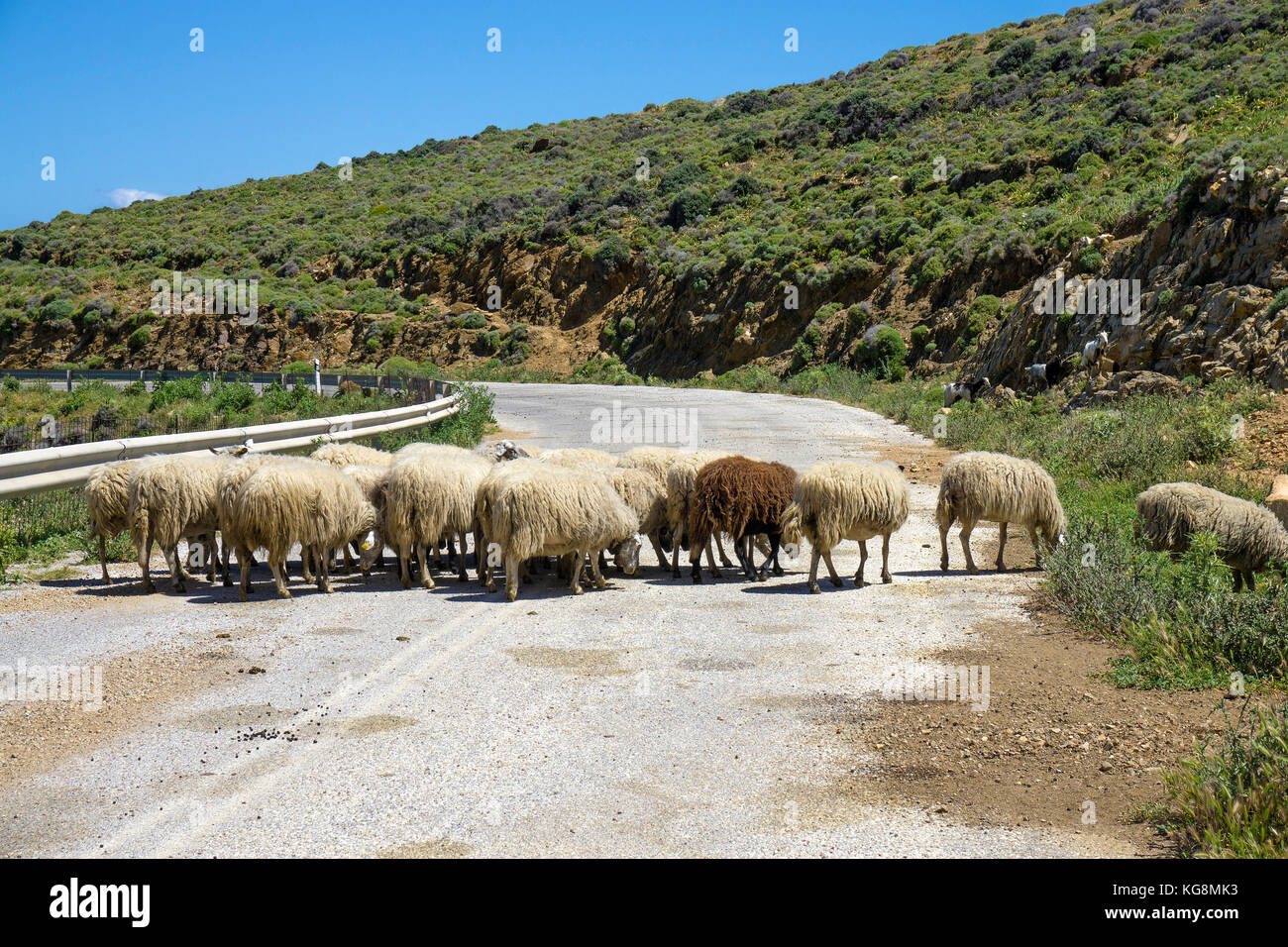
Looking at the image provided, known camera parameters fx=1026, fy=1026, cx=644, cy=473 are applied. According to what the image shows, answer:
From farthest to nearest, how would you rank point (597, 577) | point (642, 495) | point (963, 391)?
1. point (963, 391)
2. point (642, 495)
3. point (597, 577)

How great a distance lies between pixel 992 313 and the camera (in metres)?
36.8

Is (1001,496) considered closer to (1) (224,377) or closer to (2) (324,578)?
(2) (324,578)

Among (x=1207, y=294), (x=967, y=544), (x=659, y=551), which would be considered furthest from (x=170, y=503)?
(x=1207, y=294)

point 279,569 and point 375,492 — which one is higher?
point 375,492

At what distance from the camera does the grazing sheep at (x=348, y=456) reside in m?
11.7

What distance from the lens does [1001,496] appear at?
10.2 m

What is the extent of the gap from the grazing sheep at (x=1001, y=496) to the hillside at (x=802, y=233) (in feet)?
31.5

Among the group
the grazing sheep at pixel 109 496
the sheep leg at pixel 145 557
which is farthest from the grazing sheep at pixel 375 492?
the grazing sheep at pixel 109 496

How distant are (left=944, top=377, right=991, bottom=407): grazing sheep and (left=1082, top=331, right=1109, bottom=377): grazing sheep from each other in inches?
158

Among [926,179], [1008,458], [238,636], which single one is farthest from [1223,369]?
[926,179]

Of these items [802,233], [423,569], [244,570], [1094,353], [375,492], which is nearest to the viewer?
[244,570]

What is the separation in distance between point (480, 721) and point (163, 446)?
763 cm

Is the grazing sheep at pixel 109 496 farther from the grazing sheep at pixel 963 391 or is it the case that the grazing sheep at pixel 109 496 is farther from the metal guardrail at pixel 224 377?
the grazing sheep at pixel 963 391

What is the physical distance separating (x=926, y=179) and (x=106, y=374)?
39871mm
